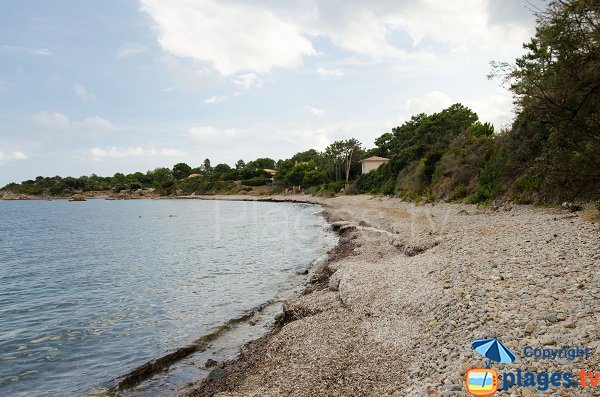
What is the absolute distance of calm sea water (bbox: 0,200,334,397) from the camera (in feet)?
34.1

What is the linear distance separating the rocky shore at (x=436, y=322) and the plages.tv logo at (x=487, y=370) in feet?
0.37

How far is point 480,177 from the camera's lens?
1201 inches

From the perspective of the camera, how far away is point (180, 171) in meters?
166

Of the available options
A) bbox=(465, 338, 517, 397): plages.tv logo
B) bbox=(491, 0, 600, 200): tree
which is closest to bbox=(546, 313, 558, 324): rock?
bbox=(465, 338, 517, 397): plages.tv logo

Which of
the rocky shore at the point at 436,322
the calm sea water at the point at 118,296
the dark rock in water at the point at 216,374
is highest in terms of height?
the rocky shore at the point at 436,322

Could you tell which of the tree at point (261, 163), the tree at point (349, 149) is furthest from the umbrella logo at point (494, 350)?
the tree at point (261, 163)

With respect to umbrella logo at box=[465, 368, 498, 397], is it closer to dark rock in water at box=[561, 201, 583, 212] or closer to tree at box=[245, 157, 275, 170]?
dark rock in water at box=[561, 201, 583, 212]

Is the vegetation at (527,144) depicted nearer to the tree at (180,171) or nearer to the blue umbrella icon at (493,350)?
the blue umbrella icon at (493,350)

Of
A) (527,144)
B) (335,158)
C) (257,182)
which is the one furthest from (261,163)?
(527,144)

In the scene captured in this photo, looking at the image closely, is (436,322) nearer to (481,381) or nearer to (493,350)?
(493,350)

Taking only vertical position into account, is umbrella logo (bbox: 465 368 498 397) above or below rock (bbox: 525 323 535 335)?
below

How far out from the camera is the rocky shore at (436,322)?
575 cm

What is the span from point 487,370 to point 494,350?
474 millimetres

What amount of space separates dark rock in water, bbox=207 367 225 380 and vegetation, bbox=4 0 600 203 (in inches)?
382
